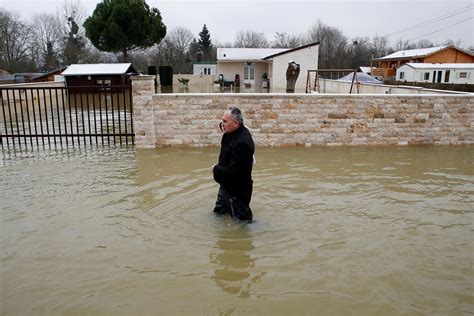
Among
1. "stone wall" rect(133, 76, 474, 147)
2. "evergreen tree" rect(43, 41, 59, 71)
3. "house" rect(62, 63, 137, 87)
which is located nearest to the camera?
"stone wall" rect(133, 76, 474, 147)

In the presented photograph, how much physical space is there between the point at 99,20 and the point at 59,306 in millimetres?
36417

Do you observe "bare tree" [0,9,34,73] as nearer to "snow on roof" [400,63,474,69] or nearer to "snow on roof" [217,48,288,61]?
"snow on roof" [217,48,288,61]

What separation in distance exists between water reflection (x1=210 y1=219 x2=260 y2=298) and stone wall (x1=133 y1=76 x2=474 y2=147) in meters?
4.94

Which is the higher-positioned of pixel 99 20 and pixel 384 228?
pixel 99 20

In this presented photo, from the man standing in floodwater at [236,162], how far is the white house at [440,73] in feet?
115

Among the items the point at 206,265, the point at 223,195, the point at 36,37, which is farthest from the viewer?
the point at 36,37

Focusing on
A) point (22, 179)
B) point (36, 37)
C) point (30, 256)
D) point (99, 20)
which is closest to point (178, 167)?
point (22, 179)

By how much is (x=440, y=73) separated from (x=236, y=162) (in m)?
36.3

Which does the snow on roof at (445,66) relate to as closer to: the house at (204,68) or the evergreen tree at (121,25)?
the house at (204,68)

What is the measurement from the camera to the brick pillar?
893 centimetres

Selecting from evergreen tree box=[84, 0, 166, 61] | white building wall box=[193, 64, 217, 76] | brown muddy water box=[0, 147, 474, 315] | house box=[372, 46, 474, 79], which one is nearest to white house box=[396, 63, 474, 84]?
house box=[372, 46, 474, 79]

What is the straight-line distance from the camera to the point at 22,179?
263 inches

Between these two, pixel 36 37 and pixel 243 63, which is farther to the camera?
pixel 36 37

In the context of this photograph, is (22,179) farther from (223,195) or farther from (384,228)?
(384,228)
